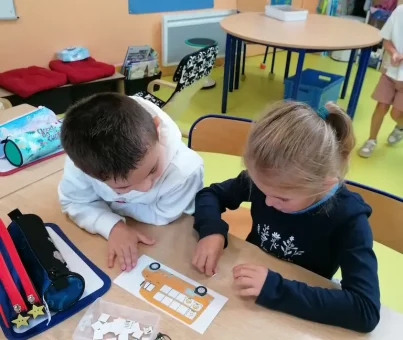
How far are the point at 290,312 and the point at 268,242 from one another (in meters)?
0.28

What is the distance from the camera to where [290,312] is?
0.73 m

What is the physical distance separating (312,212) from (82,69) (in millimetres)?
2471

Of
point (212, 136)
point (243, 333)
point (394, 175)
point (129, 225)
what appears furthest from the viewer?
point (394, 175)

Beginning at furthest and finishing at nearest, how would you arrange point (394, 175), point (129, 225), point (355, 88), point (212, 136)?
point (355, 88) < point (394, 175) < point (212, 136) < point (129, 225)

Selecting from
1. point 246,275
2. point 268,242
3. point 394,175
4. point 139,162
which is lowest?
point 394,175

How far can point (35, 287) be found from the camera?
27.5 inches

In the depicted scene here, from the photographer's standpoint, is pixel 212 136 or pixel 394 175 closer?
pixel 212 136

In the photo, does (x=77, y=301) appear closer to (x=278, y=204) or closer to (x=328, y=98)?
(x=278, y=204)

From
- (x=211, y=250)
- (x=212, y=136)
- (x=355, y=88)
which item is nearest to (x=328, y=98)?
(x=355, y=88)

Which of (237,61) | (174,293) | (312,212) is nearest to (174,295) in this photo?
(174,293)

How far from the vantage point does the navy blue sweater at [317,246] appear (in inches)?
28.2

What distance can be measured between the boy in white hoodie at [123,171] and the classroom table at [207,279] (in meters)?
0.03

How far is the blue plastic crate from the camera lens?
284 cm

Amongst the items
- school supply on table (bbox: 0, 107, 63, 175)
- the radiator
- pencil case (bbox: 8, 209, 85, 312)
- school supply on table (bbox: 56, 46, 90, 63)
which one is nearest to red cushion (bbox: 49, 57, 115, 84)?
school supply on table (bbox: 56, 46, 90, 63)
